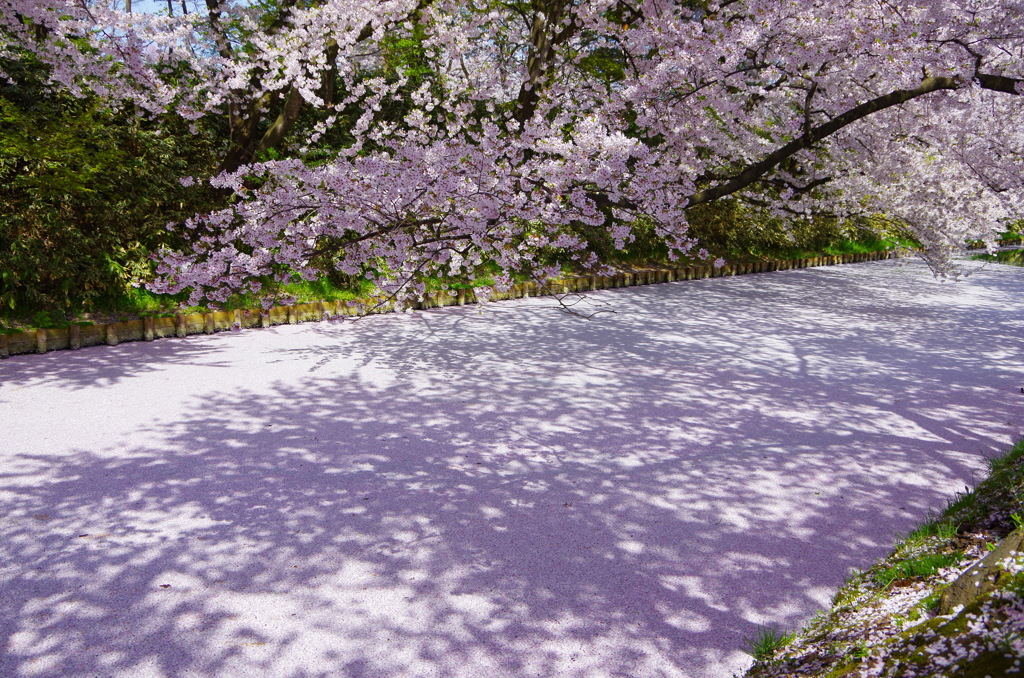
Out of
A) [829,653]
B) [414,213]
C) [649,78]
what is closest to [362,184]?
[414,213]

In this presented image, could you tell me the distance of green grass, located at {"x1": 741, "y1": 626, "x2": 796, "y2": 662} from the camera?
2.89m

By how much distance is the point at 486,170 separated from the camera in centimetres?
678

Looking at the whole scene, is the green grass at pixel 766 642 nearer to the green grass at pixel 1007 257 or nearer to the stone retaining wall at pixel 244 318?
the stone retaining wall at pixel 244 318

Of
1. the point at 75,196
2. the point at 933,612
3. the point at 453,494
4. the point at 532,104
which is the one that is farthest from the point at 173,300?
the point at 933,612

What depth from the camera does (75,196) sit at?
919 cm

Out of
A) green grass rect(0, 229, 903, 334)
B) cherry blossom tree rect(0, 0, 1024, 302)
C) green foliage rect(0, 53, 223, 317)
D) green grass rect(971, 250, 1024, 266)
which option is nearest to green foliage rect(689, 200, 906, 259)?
green grass rect(0, 229, 903, 334)

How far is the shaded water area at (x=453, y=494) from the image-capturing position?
304cm

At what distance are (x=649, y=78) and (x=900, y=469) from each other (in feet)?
15.7

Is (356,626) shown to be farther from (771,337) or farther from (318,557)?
(771,337)

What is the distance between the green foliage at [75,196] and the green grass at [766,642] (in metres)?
8.42

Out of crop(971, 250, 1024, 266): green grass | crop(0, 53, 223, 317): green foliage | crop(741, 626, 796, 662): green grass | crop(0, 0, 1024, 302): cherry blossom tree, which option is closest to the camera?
crop(741, 626, 796, 662): green grass

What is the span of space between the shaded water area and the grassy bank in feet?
0.71

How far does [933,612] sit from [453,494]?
9.01 ft

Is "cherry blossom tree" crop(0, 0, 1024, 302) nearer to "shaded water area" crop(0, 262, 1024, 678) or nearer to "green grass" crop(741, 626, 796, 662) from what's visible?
"shaded water area" crop(0, 262, 1024, 678)
